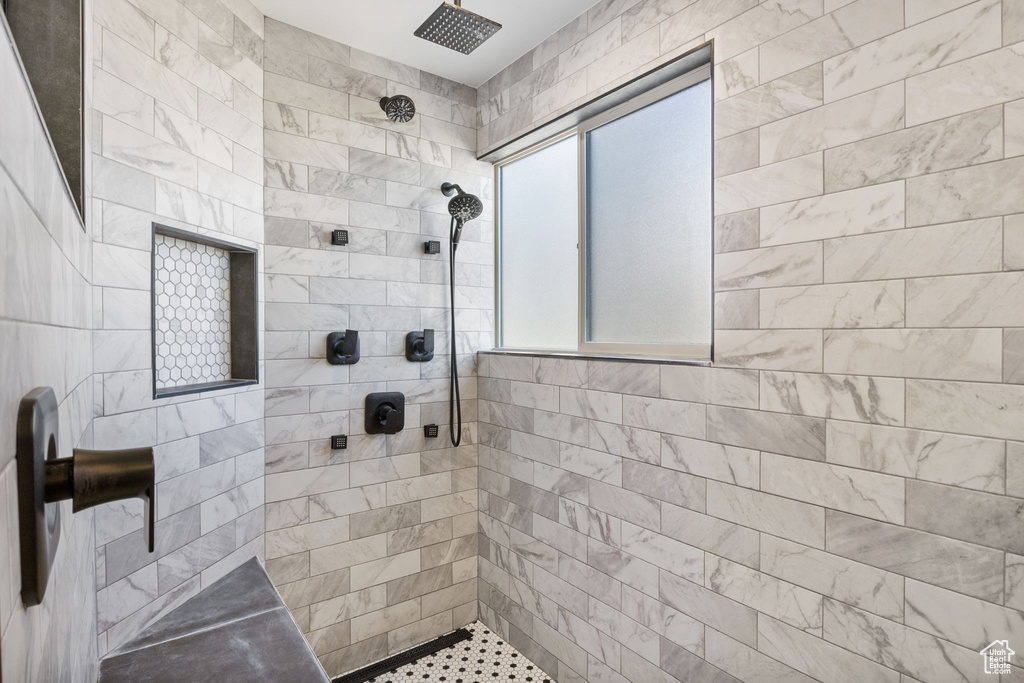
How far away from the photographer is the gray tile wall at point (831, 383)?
4.04 ft

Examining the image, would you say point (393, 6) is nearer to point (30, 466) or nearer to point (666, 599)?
point (30, 466)

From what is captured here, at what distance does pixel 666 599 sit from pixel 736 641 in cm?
27

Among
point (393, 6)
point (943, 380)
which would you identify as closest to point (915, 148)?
point (943, 380)

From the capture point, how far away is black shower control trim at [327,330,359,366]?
2449 millimetres

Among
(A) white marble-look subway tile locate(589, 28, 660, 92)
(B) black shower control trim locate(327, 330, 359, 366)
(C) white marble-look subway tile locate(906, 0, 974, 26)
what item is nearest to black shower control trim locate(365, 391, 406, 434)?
(B) black shower control trim locate(327, 330, 359, 366)

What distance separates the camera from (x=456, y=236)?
2.73m

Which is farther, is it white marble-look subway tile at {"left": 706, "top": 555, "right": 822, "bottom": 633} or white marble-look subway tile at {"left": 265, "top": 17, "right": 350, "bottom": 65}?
white marble-look subway tile at {"left": 265, "top": 17, "right": 350, "bottom": 65}

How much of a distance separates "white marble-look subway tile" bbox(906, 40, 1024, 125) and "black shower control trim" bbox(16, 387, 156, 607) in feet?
5.74

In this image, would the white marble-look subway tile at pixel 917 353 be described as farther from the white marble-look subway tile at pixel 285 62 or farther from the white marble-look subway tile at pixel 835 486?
the white marble-look subway tile at pixel 285 62

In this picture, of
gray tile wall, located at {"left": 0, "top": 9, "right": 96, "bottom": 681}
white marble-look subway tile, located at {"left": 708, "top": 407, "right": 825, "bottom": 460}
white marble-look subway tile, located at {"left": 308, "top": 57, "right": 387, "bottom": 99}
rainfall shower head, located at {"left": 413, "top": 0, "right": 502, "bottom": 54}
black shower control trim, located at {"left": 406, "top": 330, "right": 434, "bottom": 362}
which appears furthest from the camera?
black shower control trim, located at {"left": 406, "top": 330, "right": 434, "bottom": 362}

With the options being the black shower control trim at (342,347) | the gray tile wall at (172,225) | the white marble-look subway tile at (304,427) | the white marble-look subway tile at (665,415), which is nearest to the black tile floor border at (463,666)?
the gray tile wall at (172,225)

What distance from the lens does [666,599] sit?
1.93 m

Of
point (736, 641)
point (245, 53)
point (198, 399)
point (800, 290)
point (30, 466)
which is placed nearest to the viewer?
point (30, 466)

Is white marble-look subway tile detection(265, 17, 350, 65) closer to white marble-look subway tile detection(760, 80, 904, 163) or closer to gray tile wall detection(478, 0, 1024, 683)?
gray tile wall detection(478, 0, 1024, 683)
